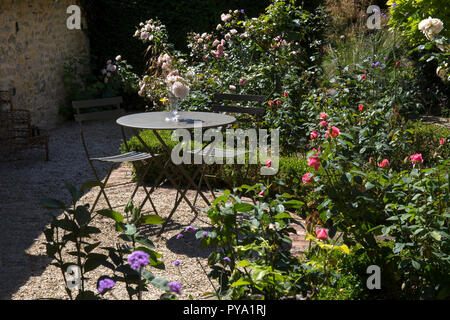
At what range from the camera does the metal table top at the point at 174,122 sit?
401 centimetres

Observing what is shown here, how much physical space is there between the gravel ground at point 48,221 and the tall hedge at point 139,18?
8.93ft

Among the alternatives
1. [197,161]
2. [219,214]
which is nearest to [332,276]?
[219,214]

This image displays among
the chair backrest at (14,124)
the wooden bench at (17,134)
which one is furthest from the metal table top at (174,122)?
the chair backrest at (14,124)

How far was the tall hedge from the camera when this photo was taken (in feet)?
31.5

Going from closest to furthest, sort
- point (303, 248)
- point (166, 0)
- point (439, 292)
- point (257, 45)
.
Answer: point (439, 292) < point (303, 248) < point (257, 45) < point (166, 0)

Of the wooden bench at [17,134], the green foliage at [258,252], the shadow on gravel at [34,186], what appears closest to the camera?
the green foliage at [258,252]

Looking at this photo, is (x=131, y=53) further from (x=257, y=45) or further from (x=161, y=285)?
(x=161, y=285)

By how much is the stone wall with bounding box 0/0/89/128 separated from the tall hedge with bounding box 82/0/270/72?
23.1 inches

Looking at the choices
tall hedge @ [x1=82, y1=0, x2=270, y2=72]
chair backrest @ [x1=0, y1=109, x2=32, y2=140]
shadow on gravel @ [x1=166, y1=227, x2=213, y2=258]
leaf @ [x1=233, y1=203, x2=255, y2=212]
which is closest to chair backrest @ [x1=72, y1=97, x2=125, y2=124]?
shadow on gravel @ [x1=166, y1=227, x2=213, y2=258]

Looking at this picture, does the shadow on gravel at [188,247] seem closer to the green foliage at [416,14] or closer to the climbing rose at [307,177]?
the climbing rose at [307,177]

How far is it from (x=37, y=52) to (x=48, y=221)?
444cm

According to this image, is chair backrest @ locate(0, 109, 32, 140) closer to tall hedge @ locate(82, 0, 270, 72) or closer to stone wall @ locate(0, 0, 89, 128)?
stone wall @ locate(0, 0, 89, 128)

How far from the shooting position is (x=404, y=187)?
2.71 metres
